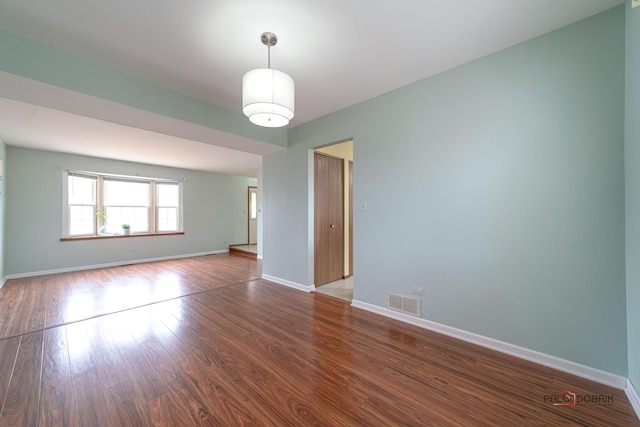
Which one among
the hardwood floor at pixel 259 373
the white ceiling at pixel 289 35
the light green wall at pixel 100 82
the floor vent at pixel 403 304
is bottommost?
the hardwood floor at pixel 259 373

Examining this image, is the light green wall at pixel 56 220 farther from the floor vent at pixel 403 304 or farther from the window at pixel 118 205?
the floor vent at pixel 403 304

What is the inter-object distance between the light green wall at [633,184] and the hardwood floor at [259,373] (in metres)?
0.39

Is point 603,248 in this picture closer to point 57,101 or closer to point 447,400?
point 447,400

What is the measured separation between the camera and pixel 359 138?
3041mm

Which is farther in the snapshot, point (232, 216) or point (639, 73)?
point (232, 216)

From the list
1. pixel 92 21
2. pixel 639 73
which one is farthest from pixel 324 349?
pixel 92 21

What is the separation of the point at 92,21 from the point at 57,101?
1.05m

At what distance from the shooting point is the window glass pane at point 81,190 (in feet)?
16.6

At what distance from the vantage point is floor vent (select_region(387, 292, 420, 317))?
256cm

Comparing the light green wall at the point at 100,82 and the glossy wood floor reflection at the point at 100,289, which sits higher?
the light green wall at the point at 100,82

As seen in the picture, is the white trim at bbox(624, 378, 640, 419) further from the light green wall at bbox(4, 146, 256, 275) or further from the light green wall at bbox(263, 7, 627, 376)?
the light green wall at bbox(4, 146, 256, 275)

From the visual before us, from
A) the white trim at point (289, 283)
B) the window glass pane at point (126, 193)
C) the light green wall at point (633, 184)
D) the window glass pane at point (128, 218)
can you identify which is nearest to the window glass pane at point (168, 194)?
the window glass pane at point (126, 193)

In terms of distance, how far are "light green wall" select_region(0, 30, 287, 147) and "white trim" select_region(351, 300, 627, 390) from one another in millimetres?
3255

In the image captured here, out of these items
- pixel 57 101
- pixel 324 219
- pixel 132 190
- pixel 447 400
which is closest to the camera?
pixel 447 400
